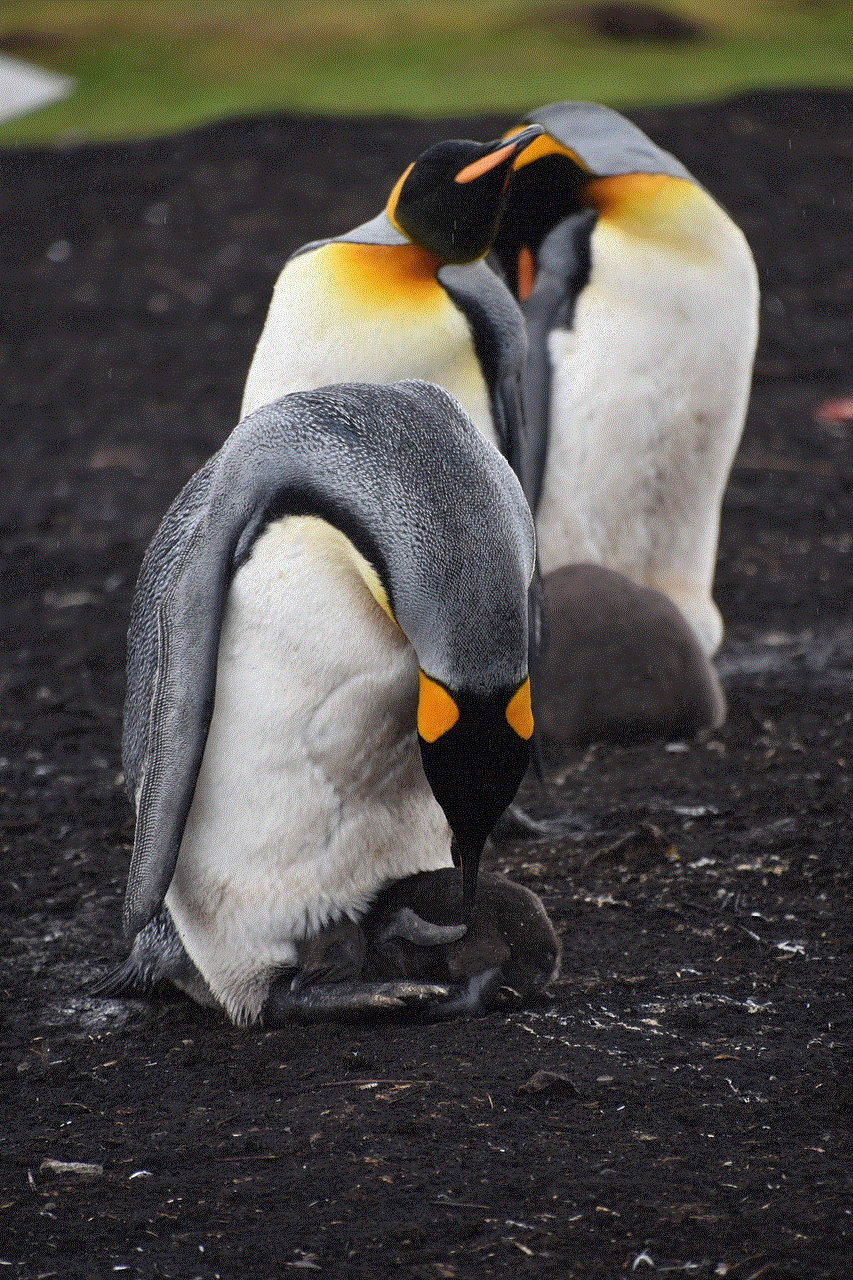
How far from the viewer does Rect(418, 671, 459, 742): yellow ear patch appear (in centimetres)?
233

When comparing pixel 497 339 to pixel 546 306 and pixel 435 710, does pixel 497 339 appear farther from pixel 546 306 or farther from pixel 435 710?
pixel 435 710

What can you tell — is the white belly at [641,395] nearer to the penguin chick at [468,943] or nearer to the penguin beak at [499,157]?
the penguin beak at [499,157]

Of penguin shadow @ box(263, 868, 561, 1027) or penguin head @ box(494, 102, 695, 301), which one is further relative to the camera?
penguin head @ box(494, 102, 695, 301)

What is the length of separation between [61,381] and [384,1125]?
5840 millimetres

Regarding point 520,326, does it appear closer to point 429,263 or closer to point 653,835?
point 429,263

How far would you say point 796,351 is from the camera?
24.6ft

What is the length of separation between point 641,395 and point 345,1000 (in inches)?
81.7

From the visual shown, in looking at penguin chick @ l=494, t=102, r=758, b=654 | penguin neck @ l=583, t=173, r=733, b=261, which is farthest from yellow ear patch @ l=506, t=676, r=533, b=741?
penguin neck @ l=583, t=173, r=733, b=261

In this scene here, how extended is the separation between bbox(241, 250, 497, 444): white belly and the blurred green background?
288 inches

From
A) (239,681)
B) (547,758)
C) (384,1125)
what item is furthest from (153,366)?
(384,1125)

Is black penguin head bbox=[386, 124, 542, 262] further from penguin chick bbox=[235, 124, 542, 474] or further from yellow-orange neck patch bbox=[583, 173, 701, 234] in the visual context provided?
yellow-orange neck patch bbox=[583, 173, 701, 234]

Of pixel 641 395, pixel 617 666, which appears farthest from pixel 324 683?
pixel 641 395

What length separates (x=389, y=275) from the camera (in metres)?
3.29

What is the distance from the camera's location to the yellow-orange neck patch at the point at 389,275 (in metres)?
3.28
